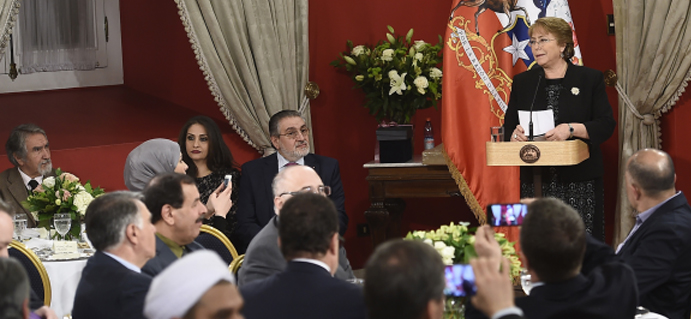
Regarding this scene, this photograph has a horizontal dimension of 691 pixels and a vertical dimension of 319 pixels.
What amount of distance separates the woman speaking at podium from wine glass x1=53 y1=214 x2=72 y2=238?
7.71 feet

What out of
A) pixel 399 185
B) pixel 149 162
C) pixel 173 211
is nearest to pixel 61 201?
pixel 149 162

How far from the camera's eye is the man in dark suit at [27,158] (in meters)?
5.21

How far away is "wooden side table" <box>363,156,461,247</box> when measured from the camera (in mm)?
5574

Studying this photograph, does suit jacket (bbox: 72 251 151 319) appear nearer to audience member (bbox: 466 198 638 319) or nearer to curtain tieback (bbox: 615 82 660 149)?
audience member (bbox: 466 198 638 319)

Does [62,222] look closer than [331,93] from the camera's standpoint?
Yes

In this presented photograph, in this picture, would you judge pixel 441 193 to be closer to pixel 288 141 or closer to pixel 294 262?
pixel 288 141

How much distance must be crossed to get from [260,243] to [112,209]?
584mm

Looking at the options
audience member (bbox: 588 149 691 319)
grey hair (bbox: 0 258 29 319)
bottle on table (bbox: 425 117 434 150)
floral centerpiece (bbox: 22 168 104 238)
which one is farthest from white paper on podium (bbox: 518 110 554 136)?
grey hair (bbox: 0 258 29 319)

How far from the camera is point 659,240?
119 inches

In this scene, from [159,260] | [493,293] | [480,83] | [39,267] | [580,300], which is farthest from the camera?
[480,83]

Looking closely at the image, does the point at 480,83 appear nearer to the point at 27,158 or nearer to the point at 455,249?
the point at 455,249

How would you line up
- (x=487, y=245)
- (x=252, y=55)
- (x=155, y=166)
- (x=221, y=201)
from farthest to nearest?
(x=252, y=55) → (x=155, y=166) → (x=221, y=201) → (x=487, y=245)

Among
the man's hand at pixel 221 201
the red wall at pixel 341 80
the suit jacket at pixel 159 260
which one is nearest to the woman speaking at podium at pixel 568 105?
the man's hand at pixel 221 201

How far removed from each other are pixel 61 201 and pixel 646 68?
392 cm
